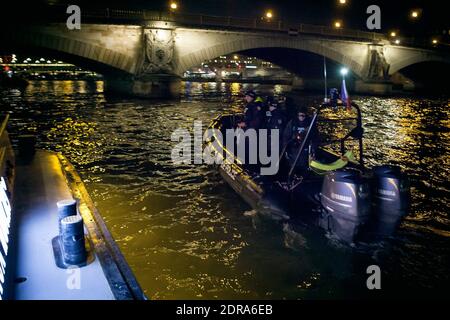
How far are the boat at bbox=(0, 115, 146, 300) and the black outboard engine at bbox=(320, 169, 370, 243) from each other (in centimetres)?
356

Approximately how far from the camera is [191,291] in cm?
507

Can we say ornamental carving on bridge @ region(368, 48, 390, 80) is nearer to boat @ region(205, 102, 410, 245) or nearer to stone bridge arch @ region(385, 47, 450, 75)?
stone bridge arch @ region(385, 47, 450, 75)

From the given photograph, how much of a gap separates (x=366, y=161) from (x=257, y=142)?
5089 mm

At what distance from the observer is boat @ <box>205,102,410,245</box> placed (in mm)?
5883

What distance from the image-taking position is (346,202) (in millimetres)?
5855

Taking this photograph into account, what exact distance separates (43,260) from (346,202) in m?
4.51

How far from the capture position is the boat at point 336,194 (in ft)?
19.3

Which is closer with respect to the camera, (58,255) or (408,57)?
(58,255)

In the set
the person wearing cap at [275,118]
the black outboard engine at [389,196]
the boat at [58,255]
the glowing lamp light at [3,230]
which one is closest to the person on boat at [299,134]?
the person wearing cap at [275,118]

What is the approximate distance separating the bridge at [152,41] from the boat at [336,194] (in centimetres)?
2691

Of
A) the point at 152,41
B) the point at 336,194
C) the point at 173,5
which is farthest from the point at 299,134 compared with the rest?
the point at 173,5

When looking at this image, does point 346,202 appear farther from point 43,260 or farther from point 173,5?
point 173,5

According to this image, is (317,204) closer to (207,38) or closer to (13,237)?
(13,237)

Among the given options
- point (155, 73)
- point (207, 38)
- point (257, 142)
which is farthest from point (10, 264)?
point (207, 38)
